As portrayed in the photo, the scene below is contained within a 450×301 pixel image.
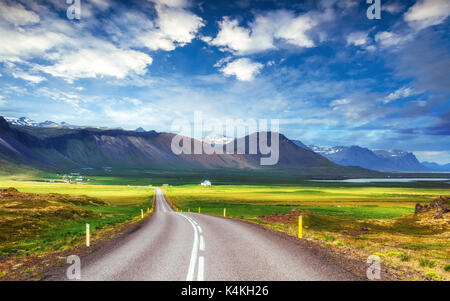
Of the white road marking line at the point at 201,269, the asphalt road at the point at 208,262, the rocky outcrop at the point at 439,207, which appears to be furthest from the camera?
the rocky outcrop at the point at 439,207

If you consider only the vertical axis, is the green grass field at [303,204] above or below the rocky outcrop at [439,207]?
below

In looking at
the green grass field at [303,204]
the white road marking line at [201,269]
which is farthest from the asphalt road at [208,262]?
the green grass field at [303,204]

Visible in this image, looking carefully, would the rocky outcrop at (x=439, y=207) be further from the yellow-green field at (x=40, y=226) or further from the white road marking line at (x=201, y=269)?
the yellow-green field at (x=40, y=226)

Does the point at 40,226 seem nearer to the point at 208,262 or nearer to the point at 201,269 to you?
the point at 208,262

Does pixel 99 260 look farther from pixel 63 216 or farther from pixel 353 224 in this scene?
pixel 353 224

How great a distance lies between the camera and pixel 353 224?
31.7 meters

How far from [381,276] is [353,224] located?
26.5 meters

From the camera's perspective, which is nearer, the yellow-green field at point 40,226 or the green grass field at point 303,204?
the yellow-green field at point 40,226

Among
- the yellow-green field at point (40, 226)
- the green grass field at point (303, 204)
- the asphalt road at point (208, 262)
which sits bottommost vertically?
the green grass field at point (303, 204)

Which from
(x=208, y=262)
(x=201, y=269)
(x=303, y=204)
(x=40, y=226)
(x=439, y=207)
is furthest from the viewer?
(x=303, y=204)

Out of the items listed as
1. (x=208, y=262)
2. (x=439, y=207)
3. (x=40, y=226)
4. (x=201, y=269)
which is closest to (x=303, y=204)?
(x=439, y=207)

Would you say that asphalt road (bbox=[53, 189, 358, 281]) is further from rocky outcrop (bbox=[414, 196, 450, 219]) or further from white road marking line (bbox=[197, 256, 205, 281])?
rocky outcrop (bbox=[414, 196, 450, 219])

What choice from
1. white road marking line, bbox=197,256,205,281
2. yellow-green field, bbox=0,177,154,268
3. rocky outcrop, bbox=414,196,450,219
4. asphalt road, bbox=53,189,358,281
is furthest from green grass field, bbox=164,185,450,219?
white road marking line, bbox=197,256,205,281
